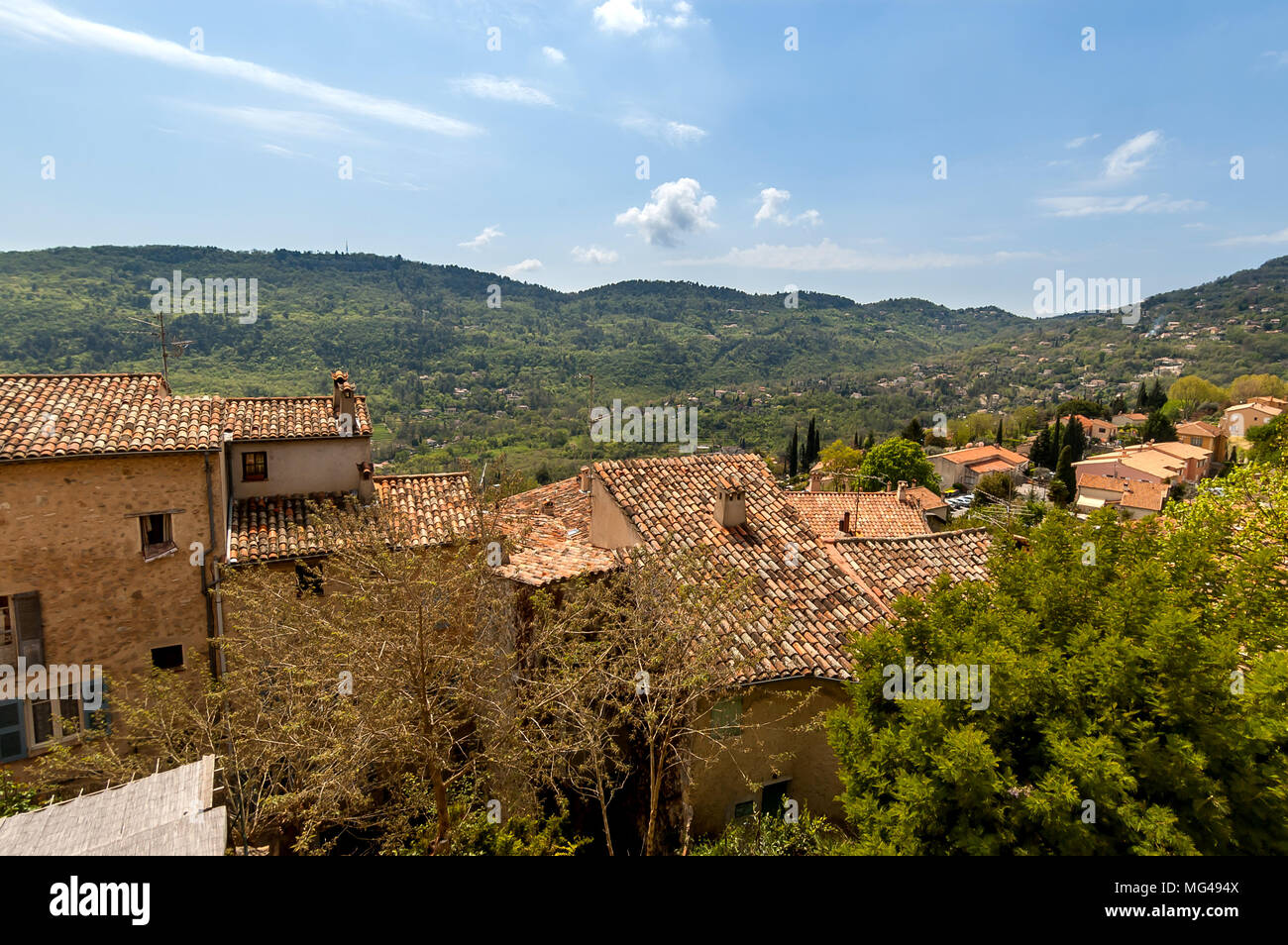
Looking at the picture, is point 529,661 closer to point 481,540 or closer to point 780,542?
point 481,540

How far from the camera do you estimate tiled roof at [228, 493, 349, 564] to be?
47.7 feet

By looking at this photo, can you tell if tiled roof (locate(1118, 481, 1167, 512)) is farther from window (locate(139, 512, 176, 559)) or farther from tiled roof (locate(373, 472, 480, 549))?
window (locate(139, 512, 176, 559))

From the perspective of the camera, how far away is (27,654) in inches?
508

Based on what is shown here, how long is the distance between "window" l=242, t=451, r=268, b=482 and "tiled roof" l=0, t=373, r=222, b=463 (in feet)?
4.75

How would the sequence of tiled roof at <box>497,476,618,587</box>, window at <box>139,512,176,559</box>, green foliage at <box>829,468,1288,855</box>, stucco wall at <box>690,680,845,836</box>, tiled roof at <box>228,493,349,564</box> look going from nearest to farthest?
green foliage at <box>829,468,1288,855</box> < stucco wall at <box>690,680,845,836</box> < tiled roof at <box>497,476,618,587</box> < window at <box>139,512,176,559</box> < tiled roof at <box>228,493,349,564</box>

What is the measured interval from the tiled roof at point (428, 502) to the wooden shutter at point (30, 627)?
7047 mm

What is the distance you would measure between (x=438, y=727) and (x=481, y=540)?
9.53 ft

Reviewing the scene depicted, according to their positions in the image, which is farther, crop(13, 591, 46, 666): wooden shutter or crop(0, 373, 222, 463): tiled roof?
crop(0, 373, 222, 463): tiled roof

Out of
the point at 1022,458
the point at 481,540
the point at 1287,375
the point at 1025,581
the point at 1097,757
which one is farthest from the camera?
the point at 1287,375

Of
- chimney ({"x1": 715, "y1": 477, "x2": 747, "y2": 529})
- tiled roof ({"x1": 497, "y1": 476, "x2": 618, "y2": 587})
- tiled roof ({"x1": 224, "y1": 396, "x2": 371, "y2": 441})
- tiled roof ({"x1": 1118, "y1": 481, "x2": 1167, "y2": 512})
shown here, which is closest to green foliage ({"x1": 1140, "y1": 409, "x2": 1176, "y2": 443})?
→ tiled roof ({"x1": 1118, "y1": 481, "x2": 1167, "y2": 512})

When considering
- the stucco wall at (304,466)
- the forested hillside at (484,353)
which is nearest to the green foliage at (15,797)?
the stucco wall at (304,466)

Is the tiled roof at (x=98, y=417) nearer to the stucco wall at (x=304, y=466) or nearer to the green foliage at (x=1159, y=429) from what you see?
the stucco wall at (x=304, y=466)

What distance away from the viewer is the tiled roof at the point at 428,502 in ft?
50.7
